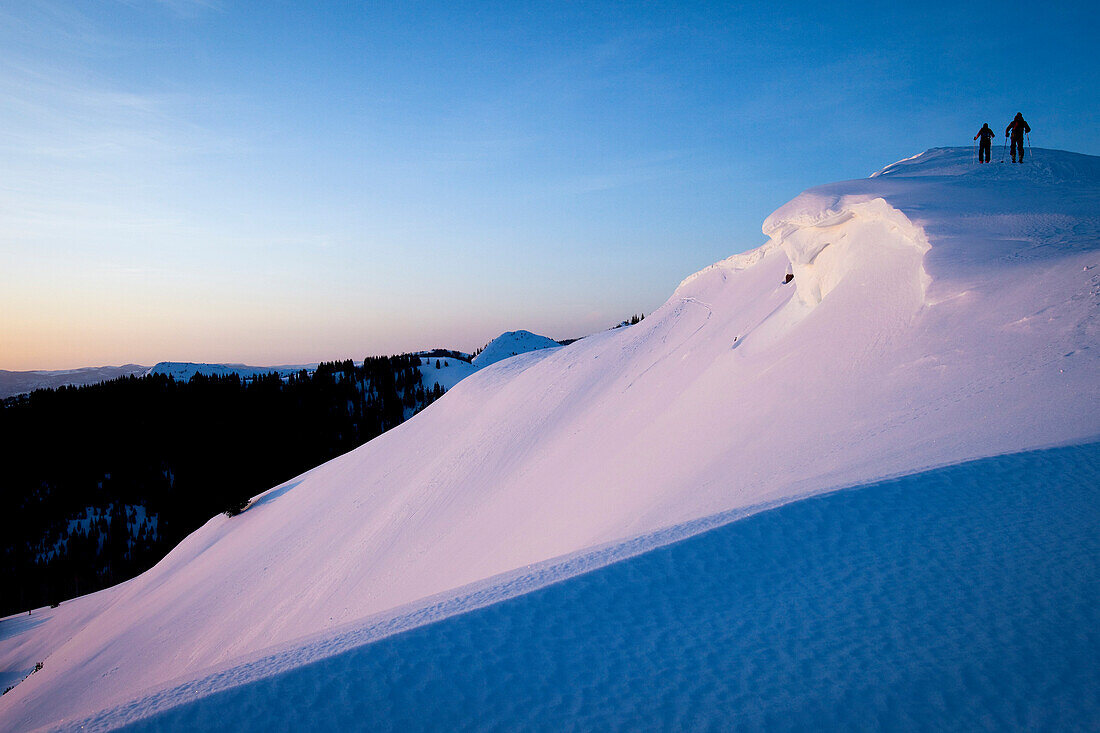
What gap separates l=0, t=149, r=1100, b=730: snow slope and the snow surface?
452 ft

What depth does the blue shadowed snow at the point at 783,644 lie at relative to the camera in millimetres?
2512

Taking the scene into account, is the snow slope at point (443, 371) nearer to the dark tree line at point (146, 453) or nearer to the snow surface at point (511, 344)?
the dark tree line at point (146, 453)

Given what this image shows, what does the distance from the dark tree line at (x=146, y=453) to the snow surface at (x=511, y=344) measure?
46.6 metres

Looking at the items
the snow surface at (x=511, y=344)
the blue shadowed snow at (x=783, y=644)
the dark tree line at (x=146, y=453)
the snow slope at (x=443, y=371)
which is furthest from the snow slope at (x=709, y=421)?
the snow surface at (x=511, y=344)

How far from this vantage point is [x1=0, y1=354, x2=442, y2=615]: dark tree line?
67.9m

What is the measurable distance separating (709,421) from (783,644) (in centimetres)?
756

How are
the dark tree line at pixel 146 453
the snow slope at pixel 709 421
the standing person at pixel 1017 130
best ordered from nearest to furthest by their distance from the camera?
the snow slope at pixel 709 421
the standing person at pixel 1017 130
the dark tree line at pixel 146 453

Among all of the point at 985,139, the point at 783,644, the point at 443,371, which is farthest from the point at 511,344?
the point at 783,644

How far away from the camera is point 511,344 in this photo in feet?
561

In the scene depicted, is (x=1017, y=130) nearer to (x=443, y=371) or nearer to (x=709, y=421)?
(x=709, y=421)

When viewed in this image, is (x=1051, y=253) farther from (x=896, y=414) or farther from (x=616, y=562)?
(x=616, y=562)

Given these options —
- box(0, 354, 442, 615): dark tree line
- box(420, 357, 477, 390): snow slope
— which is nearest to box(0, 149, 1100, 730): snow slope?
box(0, 354, 442, 615): dark tree line

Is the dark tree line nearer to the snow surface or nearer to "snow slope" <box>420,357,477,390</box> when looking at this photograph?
"snow slope" <box>420,357,477,390</box>

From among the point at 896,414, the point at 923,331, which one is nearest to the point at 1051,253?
the point at 923,331
